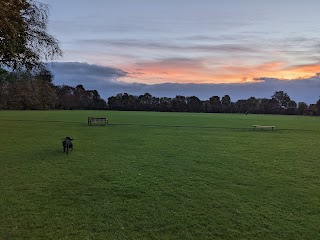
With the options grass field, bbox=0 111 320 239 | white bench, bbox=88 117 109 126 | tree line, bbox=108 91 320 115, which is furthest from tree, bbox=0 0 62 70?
tree line, bbox=108 91 320 115

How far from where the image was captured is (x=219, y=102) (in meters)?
120

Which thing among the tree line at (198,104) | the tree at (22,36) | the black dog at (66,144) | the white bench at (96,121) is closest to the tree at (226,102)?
the tree line at (198,104)

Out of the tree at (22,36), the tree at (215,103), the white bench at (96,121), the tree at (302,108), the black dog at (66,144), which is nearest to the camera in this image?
the tree at (22,36)

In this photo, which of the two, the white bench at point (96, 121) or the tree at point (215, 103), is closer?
the white bench at point (96, 121)

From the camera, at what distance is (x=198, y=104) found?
11894 centimetres

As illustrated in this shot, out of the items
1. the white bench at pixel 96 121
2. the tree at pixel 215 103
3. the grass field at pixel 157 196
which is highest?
the tree at pixel 215 103

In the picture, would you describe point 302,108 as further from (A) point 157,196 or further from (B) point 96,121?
(A) point 157,196

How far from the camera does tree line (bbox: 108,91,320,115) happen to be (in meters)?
115

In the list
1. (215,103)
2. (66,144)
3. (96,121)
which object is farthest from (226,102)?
(66,144)

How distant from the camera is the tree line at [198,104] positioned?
115m

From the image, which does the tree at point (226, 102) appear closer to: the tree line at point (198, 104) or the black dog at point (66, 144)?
the tree line at point (198, 104)

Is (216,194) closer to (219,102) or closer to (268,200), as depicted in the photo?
(268,200)

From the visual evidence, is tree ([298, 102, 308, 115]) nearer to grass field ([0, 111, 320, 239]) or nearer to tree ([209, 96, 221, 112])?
tree ([209, 96, 221, 112])

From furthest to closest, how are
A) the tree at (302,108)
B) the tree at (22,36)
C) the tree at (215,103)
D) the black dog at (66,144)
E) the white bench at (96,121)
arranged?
the tree at (215,103) → the tree at (302,108) → the white bench at (96,121) → the black dog at (66,144) → the tree at (22,36)
